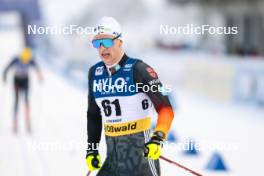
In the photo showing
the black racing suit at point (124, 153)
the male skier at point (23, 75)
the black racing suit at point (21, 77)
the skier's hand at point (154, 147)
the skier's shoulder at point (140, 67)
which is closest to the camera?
the skier's hand at point (154, 147)

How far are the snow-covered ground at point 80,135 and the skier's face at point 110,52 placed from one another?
2.69ft

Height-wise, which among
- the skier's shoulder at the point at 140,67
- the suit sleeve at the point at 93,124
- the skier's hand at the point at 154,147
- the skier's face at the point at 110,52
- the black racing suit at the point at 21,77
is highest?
the black racing suit at the point at 21,77

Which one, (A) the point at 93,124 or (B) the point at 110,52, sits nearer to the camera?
(B) the point at 110,52

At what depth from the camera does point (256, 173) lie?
244 inches

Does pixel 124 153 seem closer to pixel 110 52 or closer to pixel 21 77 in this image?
pixel 110 52

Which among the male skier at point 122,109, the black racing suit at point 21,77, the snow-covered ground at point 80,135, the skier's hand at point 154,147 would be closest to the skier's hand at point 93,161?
the male skier at point 122,109

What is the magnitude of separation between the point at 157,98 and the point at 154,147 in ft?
0.90

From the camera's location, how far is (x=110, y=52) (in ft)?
11.6

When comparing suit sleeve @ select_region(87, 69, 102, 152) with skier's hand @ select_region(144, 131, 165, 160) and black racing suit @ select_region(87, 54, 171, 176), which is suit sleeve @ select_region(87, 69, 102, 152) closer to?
black racing suit @ select_region(87, 54, 171, 176)

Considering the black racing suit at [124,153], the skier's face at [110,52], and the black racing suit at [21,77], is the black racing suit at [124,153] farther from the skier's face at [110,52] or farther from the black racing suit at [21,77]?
the black racing suit at [21,77]

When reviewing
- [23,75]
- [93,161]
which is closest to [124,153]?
[93,161]

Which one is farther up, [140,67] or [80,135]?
Result: [140,67]

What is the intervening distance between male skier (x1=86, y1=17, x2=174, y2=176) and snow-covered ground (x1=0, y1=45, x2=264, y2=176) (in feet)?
1.94

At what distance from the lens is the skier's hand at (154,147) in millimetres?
3367
